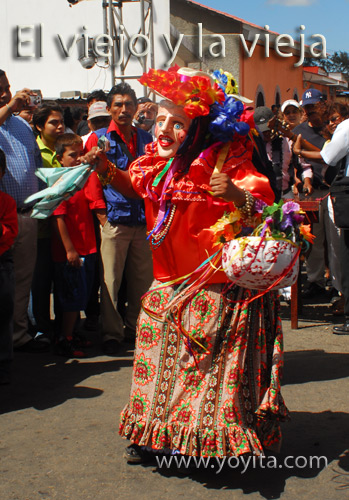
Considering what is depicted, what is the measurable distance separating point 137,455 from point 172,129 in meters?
1.71

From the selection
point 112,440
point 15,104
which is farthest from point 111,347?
point 15,104

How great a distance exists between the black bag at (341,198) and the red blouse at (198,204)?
2628 millimetres

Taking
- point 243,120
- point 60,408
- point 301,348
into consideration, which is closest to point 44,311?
point 60,408

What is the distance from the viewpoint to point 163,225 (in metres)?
3.58

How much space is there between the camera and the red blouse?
3.43 metres

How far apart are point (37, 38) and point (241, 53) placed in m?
6.14

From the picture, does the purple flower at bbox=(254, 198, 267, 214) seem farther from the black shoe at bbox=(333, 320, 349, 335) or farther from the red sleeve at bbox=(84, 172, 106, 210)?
the black shoe at bbox=(333, 320, 349, 335)

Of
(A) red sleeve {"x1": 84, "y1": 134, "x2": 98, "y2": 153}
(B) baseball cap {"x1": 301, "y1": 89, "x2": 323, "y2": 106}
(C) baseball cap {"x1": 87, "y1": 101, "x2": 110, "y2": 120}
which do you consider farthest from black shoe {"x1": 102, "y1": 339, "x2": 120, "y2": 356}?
(B) baseball cap {"x1": 301, "y1": 89, "x2": 323, "y2": 106}

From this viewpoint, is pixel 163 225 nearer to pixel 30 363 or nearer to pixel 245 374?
pixel 245 374

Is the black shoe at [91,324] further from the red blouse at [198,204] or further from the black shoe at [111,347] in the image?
the red blouse at [198,204]

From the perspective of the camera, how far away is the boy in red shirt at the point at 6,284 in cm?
489

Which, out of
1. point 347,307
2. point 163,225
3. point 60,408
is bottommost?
point 60,408

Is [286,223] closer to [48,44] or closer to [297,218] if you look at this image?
[297,218]

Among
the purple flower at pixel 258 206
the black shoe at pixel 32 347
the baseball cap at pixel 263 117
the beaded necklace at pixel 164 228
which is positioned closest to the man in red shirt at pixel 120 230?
the black shoe at pixel 32 347
